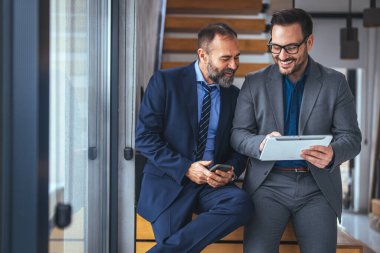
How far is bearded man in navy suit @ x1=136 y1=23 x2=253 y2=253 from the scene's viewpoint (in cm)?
260

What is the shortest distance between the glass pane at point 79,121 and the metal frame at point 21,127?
0.62 feet

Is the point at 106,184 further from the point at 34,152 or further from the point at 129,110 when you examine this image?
the point at 34,152

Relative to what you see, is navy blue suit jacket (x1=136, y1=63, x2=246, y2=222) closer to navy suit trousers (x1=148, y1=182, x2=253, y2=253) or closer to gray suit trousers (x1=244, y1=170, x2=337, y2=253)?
navy suit trousers (x1=148, y1=182, x2=253, y2=253)

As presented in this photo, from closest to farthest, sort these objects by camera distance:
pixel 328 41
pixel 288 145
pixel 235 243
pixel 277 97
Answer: pixel 288 145
pixel 277 97
pixel 235 243
pixel 328 41

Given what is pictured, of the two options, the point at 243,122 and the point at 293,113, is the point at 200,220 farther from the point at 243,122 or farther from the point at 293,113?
the point at 293,113

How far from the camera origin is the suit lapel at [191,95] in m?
2.85

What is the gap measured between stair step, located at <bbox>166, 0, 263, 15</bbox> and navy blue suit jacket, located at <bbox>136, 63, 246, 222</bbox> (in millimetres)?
2598

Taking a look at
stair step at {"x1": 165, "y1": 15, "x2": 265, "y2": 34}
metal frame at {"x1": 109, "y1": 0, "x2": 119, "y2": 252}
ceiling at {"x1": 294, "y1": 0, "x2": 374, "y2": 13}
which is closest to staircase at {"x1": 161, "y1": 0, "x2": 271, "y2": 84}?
stair step at {"x1": 165, "y1": 15, "x2": 265, "y2": 34}

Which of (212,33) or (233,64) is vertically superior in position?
(212,33)

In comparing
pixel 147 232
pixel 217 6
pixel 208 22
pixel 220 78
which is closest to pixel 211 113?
pixel 220 78

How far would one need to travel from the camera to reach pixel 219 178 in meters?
2.67

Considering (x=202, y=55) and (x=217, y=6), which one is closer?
(x=202, y=55)

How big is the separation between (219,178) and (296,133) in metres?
0.42

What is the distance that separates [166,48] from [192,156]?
9.84ft
